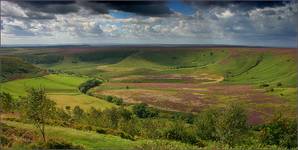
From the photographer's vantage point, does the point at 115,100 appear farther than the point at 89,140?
Yes

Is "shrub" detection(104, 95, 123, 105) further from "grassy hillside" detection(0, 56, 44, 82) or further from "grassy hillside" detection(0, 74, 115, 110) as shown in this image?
"grassy hillside" detection(0, 56, 44, 82)

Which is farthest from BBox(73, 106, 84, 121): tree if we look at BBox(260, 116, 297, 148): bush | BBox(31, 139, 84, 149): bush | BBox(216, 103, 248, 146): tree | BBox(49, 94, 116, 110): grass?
BBox(31, 139, 84, 149): bush

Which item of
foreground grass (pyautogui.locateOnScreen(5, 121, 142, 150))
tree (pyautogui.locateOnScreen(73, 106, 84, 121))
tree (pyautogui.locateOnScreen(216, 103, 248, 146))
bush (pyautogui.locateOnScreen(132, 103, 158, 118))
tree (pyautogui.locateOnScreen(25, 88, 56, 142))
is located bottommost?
bush (pyautogui.locateOnScreen(132, 103, 158, 118))

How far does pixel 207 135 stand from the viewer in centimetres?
5272

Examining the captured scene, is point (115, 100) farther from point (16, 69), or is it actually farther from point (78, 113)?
point (16, 69)

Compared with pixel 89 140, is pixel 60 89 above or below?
above

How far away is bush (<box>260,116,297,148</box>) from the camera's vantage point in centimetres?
4461

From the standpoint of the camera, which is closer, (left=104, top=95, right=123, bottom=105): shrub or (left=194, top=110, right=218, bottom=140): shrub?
(left=194, top=110, right=218, bottom=140): shrub

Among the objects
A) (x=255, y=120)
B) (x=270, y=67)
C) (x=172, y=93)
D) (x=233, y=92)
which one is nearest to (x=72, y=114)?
(x=172, y=93)

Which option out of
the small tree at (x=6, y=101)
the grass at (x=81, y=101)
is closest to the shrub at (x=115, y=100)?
the grass at (x=81, y=101)

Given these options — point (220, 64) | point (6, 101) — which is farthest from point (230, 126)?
point (220, 64)

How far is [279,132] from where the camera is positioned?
1861 inches

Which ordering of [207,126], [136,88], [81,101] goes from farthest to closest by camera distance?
1. [136,88]
2. [81,101]
3. [207,126]

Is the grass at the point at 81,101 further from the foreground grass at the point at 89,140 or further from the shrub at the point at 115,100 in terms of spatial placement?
the foreground grass at the point at 89,140
